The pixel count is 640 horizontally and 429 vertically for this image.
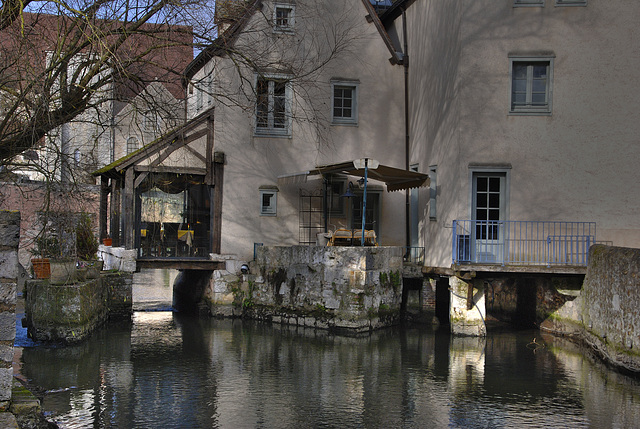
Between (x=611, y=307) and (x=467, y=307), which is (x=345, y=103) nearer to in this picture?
Answer: (x=467, y=307)

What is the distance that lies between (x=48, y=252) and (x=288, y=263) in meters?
6.28

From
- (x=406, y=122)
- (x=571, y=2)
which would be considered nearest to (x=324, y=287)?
(x=406, y=122)

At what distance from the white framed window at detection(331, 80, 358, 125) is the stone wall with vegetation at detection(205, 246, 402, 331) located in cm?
450

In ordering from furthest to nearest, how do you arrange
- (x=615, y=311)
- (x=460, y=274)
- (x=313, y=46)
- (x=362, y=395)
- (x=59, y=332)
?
1. (x=313, y=46)
2. (x=460, y=274)
3. (x=59, y=332)
4. (x=615, y=311)
5. (x=362, y=395)

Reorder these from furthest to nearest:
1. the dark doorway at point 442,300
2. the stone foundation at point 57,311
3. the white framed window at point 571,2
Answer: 1. the dark doorway at point 442,300
2. the white framed window at point 571,2
3. the stone foundation at point 57,311

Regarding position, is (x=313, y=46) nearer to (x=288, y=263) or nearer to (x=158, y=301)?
(x=288, y=263)

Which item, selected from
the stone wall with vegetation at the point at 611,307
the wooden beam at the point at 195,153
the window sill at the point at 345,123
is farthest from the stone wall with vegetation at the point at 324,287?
the stone wall with vegetation at the point at 611,307

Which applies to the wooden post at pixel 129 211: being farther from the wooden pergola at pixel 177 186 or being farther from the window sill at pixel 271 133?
the window sill at pixel 271 133

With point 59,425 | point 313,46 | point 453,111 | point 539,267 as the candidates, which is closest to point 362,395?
point 59,425

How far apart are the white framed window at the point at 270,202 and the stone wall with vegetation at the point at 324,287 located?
1.25m

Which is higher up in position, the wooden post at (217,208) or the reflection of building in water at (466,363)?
the wooden post at (217,208)

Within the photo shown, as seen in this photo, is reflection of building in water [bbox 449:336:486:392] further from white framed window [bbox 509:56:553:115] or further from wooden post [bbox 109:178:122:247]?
wooden post [bbox 109:178:122:247]

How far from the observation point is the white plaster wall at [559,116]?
1636 cm

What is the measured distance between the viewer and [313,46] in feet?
67.1
